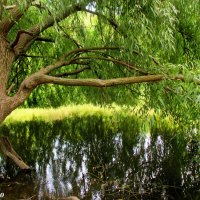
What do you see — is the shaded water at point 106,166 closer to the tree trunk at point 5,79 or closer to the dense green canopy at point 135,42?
the dense green canopy at point 135,42

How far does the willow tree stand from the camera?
11.4ft

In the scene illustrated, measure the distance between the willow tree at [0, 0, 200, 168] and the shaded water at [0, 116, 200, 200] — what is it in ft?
2.25

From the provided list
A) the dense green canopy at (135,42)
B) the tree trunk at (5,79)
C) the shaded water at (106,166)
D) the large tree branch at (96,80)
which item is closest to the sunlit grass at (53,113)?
the shaded water at (106,166)

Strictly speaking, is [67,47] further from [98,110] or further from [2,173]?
[98,110]

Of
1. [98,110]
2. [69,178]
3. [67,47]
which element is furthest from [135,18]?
[98,110]

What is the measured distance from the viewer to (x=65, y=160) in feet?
22.9

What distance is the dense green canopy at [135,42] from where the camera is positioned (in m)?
3.44

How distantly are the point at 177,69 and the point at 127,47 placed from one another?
0.75m

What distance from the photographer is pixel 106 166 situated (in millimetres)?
6223

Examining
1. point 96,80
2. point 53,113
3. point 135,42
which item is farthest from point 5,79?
point 53,113

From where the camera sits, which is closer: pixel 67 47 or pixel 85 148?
pixel 67 47

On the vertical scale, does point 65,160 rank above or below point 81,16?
below

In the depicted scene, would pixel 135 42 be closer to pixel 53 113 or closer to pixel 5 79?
pixel 5 79

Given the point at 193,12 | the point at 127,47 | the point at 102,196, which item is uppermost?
the point at 193,12
